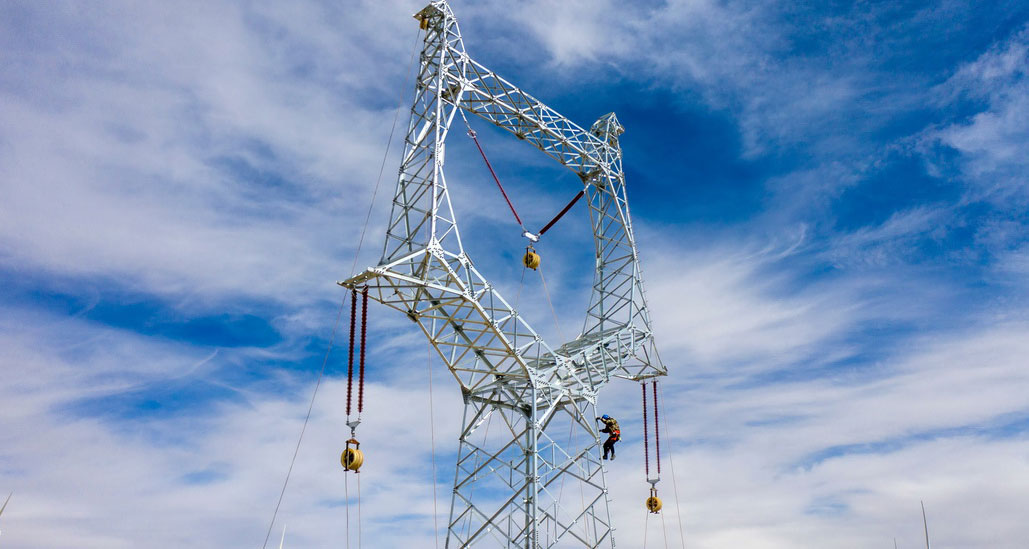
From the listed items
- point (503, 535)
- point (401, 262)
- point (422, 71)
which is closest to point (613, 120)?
point (422, 71)

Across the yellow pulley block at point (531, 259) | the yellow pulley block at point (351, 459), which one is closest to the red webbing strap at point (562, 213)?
the yellow pulley block at point (531, 259)

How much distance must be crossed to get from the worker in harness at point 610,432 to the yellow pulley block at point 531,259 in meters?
7.17

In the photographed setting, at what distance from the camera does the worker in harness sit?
32281 mm

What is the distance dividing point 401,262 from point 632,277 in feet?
45.2

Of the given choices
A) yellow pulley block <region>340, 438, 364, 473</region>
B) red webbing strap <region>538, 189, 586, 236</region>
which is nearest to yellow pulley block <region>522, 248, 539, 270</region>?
red webbing strap <region>538, 189, 586, 236</region>

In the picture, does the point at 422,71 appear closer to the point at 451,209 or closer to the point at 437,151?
the point at 437,151

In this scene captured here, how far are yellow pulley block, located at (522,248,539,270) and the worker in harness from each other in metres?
7.17

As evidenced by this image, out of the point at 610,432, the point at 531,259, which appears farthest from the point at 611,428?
the point at 531,259

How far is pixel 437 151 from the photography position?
27.5m

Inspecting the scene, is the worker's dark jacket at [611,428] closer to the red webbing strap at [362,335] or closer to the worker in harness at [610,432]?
the worker in harness at [610,432]

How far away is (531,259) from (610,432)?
323 inches

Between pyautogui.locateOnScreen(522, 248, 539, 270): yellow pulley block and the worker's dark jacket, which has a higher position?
pyautogui.locateOnScreen(522, 248, 539, 270): yellow pulley block

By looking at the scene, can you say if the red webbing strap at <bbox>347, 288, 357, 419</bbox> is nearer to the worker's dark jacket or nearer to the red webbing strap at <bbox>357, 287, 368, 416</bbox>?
the red webbing strap at <bbox>357, 287, 368, 416</bbox>

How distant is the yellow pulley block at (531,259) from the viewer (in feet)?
108
